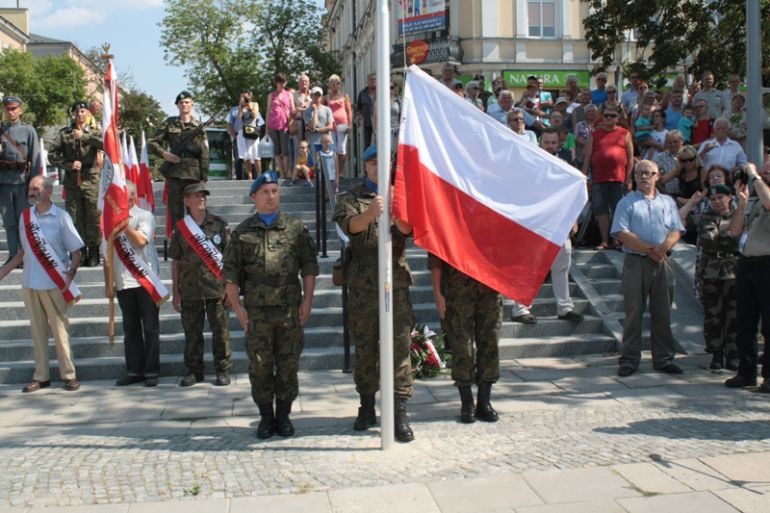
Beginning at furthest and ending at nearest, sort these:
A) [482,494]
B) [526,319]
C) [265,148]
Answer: [265,148], [526,319], [482,494]

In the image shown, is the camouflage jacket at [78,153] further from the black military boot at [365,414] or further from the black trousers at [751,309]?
the black trousers at [751,309]

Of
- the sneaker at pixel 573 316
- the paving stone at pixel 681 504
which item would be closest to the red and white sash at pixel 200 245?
the sneaker at pixel 573 316

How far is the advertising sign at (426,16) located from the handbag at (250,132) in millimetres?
18584

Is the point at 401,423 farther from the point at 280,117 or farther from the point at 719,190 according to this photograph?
the point at 280,117

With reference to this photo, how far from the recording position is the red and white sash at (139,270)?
26.4 ft

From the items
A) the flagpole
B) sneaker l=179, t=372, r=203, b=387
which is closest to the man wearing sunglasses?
the flagpole

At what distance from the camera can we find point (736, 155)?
450 inches

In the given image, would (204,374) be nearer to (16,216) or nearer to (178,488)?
(178,488)

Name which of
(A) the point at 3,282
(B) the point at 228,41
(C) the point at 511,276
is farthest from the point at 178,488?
(B) the point at 228,41

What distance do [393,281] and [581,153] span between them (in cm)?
797

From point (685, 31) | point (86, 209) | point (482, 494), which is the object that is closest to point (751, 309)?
point (482, 494)

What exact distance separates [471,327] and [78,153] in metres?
6.66

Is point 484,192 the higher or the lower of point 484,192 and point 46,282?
the higher

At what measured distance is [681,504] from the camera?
4.76 meters
